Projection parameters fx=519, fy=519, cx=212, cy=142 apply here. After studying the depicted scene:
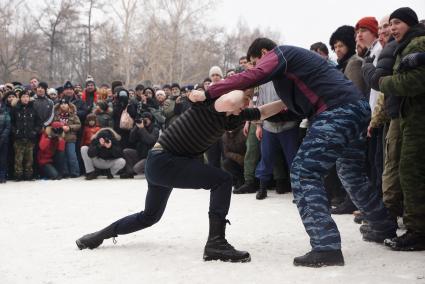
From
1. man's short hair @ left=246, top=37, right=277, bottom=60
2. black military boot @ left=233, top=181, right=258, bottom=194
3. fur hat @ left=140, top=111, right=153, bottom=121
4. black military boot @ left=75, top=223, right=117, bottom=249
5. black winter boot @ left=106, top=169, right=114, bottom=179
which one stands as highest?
man's short hair @ left=246, top=37, right=277, bottom=60

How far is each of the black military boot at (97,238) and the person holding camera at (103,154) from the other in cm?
550

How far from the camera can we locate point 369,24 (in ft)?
17.2

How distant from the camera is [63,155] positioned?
Result: 9875 millimetres

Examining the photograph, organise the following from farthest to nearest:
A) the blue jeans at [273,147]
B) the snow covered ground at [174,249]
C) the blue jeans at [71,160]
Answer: the blue jeans at [71,160]
the blue jeans at [273,147]
the snow covered ground at [174,249]

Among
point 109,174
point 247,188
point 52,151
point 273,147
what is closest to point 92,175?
point 109,174

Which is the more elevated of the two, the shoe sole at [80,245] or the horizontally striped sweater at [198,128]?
the horizontally striped sweater at [198,128]

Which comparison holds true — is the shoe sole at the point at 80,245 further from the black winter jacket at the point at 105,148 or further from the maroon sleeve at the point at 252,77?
the black winter jacket at the point at 105,148

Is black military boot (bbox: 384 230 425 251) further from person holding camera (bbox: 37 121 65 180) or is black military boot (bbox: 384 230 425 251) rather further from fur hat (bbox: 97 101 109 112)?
fur hat (bbox: 97 101 109 112)

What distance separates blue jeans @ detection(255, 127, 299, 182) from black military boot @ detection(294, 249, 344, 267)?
3.14m

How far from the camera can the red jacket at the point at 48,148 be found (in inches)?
379

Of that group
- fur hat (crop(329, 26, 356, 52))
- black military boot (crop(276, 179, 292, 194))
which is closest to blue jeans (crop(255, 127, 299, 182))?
black military boot (crop(276, 179, 292, 194))

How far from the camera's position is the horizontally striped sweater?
11.8 feet

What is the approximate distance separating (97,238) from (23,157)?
5.99 metres

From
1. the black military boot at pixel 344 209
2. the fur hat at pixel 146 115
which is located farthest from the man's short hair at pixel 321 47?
the fur hat at pixel 146 115
